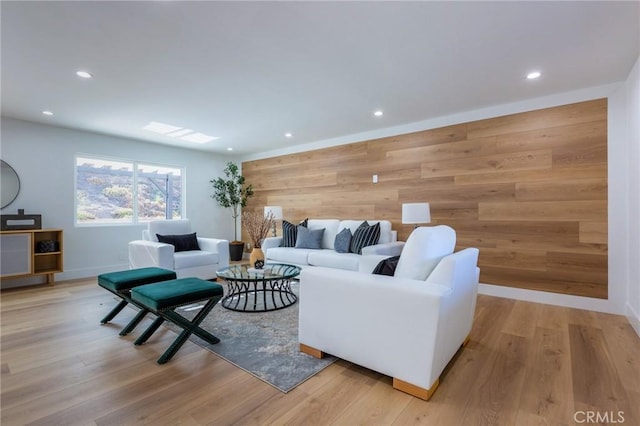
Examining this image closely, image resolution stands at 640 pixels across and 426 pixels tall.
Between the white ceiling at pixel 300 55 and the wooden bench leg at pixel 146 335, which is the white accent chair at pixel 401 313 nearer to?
the wooden bench leg at pixel 146 335

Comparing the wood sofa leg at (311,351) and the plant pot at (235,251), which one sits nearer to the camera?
the wood sofa leg at (311,351)

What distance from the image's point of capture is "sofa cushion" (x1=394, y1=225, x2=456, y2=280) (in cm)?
186

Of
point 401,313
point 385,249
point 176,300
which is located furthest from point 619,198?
point 176,300

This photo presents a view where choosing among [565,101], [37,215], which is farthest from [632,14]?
[37,215]

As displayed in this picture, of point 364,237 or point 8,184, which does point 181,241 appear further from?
point 364,237

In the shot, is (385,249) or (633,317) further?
(385,249)

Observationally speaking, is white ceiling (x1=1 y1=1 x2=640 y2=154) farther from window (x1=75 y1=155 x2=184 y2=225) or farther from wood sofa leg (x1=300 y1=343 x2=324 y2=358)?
wood sofa leg (x1=300 y1=343 x2=324 y2=358)

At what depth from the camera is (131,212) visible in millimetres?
5457

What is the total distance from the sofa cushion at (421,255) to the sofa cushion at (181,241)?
12.0 feet

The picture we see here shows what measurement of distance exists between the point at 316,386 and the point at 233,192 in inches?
213

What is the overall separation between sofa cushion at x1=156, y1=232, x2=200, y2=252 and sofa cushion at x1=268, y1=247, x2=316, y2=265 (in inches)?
46.9

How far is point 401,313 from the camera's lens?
5.48 ft

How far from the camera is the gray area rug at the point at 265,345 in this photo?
6.29 ft

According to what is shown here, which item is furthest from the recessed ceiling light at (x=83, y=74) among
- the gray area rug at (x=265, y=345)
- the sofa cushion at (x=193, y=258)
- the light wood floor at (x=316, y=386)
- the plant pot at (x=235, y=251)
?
the plant pot at (x=235, y=251)
